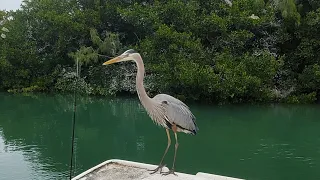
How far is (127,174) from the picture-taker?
3881mm

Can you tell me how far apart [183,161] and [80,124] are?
13.8 ft

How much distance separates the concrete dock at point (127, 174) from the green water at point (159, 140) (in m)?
2.03

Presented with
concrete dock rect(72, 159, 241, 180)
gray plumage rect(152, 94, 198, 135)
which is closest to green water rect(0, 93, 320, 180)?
concrete dock rect(72, 159, 241, 180)

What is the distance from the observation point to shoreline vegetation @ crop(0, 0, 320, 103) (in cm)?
1201

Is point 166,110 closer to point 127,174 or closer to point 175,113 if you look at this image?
point 175,113

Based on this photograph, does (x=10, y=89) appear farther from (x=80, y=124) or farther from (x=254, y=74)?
(x=254, y=74)

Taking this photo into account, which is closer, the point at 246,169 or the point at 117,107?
the point at 246,169

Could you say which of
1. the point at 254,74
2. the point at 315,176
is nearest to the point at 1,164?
the point at 315,176

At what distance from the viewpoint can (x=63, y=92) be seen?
607 inches

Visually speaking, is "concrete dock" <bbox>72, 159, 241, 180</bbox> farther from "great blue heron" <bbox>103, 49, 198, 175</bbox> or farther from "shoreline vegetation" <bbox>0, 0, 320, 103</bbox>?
"shoreline vegetation" <bbox>0, 0, 320, 103</bbox>

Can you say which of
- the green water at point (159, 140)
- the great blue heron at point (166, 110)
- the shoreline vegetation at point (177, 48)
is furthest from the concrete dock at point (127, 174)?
the shoreline vegetation at point (177, 48)

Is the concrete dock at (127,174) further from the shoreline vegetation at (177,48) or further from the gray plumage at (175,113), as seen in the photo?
the shoreline vegetation at (177,48)

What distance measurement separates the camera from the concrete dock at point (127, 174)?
3.75 m

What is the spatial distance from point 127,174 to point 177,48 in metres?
8.74
